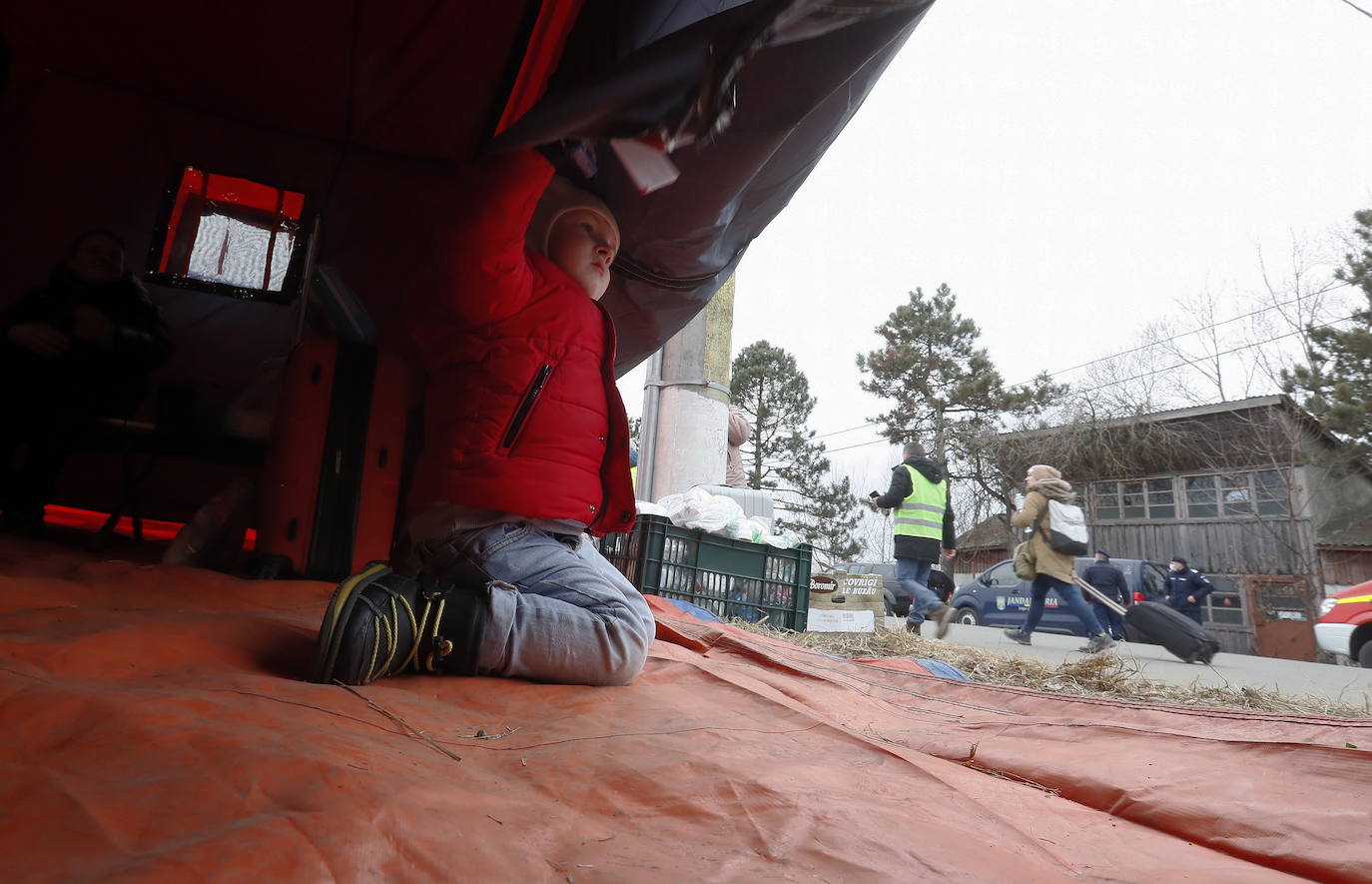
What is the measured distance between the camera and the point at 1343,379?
1642cm

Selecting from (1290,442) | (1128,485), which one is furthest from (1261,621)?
(1128,485)

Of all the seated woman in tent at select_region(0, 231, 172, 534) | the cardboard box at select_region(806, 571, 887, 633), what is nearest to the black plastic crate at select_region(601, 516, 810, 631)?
the cardboard box at select_region(806, 571, 887, 633)

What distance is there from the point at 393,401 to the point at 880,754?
6.27ft

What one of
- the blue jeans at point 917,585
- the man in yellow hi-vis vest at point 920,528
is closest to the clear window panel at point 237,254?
the man in yellow hi-vis vest at point 920,528

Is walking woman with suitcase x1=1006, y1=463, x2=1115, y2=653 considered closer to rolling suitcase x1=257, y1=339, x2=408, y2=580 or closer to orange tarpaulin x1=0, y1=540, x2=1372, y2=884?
orange tarpaulin x1=0, y1=540, x2=1372, y2=884

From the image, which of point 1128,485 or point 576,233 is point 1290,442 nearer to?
point 1128,485

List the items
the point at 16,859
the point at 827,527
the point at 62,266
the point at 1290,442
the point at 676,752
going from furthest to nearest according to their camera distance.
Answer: the point at 827,527
the point at 1290,442
the point at 62,266
the point at 676,752
the point at 16,859

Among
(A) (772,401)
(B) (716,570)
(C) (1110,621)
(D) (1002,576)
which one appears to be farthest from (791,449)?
(B) (716,570)

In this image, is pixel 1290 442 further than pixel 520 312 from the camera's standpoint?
Yes

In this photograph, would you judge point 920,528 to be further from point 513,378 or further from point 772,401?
point 772,401

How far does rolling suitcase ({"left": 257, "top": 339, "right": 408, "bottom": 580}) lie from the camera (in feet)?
7.58

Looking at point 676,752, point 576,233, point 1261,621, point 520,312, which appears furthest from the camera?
point 1261,621

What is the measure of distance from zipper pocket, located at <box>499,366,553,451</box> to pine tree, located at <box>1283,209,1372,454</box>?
65.8 ft

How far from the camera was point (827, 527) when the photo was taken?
108 feet
